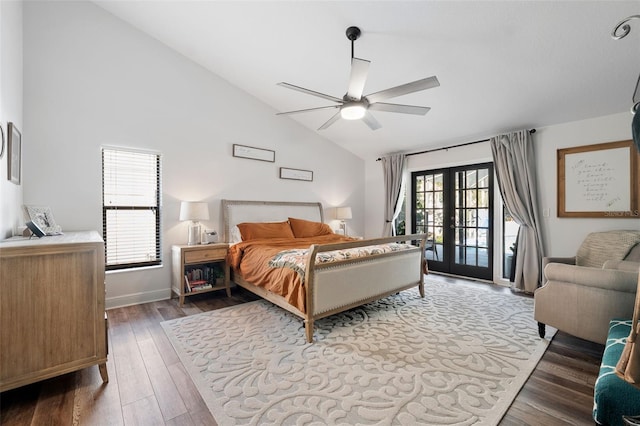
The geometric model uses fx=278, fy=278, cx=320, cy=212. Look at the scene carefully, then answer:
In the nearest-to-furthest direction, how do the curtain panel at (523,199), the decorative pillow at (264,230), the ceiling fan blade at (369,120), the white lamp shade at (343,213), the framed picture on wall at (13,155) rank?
the framed picture on wall at (13,155)
the ceiling fan blade at (369,120)
the curtain panel at (523,199)
the decorative pillow at (264,230)
the white lamp shade at (343,213)

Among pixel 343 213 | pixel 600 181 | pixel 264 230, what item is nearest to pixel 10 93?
pixel 264 230

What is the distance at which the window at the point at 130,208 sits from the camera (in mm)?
3516

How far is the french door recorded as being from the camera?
474 centimetres

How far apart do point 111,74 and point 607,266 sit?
5.92 meters

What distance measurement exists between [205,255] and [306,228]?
5.72ft

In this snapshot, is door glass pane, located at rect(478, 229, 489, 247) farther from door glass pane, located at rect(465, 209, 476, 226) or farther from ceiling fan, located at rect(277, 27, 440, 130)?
ceiling fan, located at rect(277, 27, 440, 130)

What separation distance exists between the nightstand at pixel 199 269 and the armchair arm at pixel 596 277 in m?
3.67

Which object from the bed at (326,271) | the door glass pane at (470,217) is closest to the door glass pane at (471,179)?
the door glass pane at (470,217)

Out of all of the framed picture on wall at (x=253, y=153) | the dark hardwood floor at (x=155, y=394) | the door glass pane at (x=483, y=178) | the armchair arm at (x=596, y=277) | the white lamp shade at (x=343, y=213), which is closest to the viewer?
the dark hardwood floor at (x=155, y=394)

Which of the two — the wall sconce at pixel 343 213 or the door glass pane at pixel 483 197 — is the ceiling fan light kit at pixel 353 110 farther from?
the door glass pane at pixel 483 197

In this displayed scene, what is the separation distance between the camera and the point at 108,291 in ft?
11.2

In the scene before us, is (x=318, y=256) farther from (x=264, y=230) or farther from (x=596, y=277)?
(x=596, y=277)

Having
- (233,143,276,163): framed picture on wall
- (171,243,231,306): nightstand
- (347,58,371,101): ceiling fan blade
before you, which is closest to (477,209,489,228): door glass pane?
(347,58,371,101): ceiling fan blade

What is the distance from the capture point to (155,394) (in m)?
1.82
